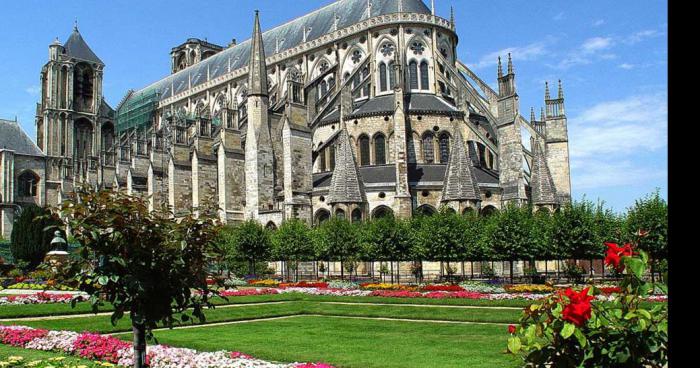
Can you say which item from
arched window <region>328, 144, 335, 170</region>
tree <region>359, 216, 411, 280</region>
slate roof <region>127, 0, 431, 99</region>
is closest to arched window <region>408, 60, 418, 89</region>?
slate roof <region>127, 0, 431, 99</region>

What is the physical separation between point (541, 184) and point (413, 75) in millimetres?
16389

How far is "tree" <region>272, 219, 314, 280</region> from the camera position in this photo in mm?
37344

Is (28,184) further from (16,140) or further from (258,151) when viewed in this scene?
(258,151)

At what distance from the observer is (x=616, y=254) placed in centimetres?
442

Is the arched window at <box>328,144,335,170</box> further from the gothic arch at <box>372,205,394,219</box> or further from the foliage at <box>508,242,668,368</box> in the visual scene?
the foliage at <box>508,242,668,368</box>

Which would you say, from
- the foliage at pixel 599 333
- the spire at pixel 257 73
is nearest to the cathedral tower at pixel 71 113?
the spire at pixel 257 73

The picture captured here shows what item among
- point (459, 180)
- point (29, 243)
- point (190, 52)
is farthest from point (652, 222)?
point (190, 52)

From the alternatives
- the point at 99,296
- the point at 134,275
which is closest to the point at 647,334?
the point at 134,275

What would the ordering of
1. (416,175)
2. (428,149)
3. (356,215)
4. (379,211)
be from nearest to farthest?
(356,215) < (379,211) < (416,175) < (428,149)

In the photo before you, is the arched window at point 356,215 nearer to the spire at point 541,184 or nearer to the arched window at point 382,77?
the spire at point 541,184

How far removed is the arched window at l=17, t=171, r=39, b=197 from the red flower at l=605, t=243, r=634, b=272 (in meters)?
72.7

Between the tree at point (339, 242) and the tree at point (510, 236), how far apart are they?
7.52m
